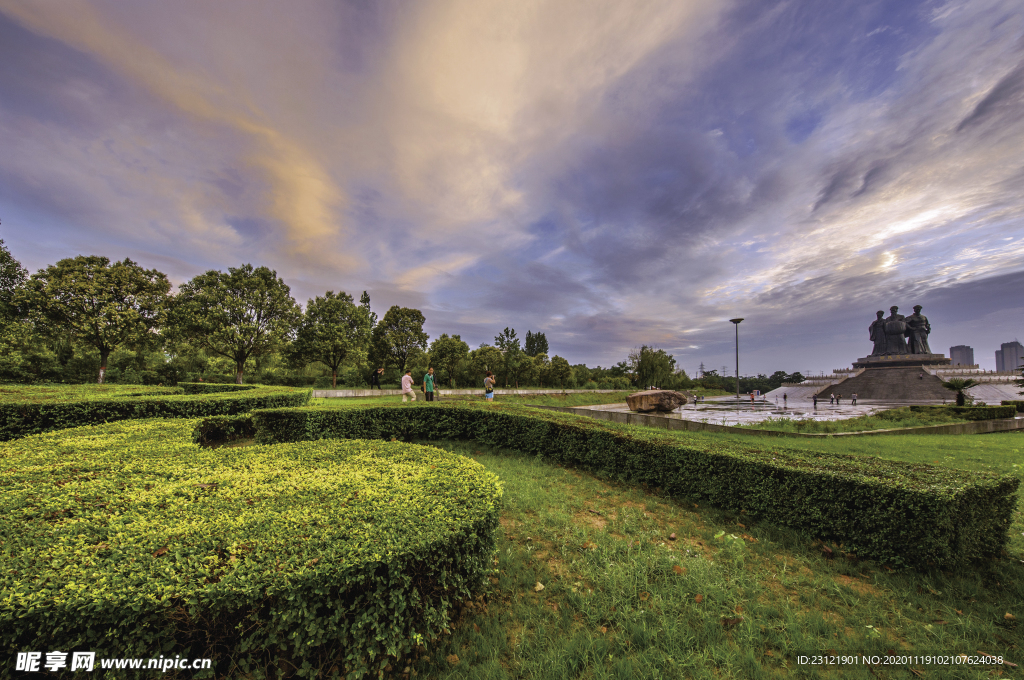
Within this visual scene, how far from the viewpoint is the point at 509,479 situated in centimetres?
672

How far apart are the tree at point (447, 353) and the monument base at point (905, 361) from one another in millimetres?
45887

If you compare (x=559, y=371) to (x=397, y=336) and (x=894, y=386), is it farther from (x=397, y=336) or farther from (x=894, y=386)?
(x=894, y=386)

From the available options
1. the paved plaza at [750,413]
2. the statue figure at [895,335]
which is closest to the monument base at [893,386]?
the statue figure at [895,335]

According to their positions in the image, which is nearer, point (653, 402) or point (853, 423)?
point (853, 423)

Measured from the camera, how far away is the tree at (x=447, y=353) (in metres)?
37.1

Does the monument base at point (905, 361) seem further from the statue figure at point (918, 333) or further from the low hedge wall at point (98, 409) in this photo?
the low hedge wall at point (98, 409)

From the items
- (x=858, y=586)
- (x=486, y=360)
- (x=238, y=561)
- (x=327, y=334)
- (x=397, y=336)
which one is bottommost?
(x=858, y=586)

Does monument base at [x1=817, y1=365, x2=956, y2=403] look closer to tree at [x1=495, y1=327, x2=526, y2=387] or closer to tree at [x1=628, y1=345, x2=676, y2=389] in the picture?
tree at [x1=628, y1=345, x2=676, y2=389]

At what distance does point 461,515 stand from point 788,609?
3071 millimetres

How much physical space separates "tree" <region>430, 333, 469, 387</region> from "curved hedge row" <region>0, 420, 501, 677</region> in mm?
33342

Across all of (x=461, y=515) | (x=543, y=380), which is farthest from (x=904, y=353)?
(x=461, y=515)

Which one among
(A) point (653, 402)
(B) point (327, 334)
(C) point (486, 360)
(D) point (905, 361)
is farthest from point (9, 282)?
(D) point (905, 361)

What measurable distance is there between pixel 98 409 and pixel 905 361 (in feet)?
193

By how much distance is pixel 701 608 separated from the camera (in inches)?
126
